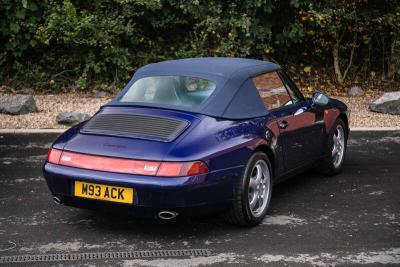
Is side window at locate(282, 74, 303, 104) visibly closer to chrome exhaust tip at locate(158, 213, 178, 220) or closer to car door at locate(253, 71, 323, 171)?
car door at locate(253, 71, 323, 171)

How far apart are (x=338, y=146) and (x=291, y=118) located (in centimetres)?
141

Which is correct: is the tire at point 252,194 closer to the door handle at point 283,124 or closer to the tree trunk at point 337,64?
the door handle at point 283,124

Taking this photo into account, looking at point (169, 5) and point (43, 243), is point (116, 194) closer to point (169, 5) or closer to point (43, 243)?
point (43, 243)

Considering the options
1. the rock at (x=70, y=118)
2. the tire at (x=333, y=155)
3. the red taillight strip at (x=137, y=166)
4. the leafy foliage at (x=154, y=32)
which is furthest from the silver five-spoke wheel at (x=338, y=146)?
the leafy foliage at (x=154, y=32)

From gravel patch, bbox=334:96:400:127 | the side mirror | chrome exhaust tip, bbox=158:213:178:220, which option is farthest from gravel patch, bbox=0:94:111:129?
chrome exhaust tip, bbox=158:213:178:220

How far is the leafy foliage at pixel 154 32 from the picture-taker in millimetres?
12672

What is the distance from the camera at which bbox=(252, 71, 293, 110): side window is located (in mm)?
6020

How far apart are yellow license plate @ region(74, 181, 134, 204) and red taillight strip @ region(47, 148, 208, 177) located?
0.13 meters

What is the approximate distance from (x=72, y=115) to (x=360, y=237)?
620cm

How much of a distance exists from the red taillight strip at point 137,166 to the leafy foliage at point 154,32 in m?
7.52

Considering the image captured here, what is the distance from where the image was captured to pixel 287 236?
17.3 ft

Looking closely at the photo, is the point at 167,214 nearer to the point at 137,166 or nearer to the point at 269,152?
the point at 137,166

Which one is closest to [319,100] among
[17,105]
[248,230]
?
[248,230]

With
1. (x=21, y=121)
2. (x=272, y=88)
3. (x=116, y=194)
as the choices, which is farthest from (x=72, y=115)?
(x=116, y=194)
